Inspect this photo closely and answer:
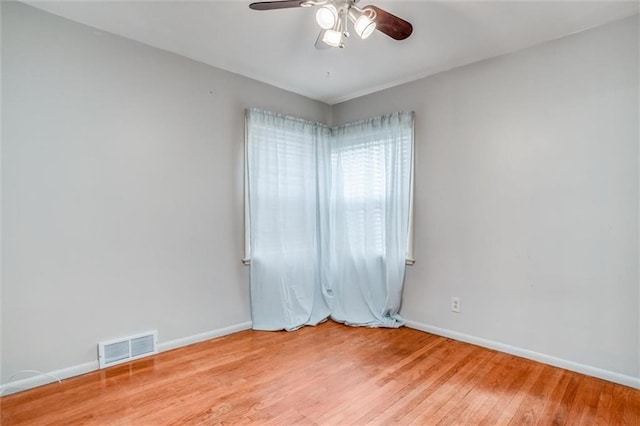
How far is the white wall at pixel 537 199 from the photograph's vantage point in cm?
231

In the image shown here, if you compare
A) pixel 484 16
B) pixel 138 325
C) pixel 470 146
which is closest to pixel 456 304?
pixel 470 146

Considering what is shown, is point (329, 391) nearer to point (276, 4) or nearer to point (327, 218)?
point (327, 218)

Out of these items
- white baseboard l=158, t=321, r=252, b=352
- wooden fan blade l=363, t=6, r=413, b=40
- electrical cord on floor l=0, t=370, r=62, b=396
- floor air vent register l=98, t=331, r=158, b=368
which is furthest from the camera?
white baseboard l=158, t=321, r=252, b=352

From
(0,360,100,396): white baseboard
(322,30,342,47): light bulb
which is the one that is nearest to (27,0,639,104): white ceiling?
(322,30,342,47): light bulb

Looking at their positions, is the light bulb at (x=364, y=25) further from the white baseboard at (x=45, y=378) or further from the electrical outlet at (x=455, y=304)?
the white baseboard at (x=45, y=378)

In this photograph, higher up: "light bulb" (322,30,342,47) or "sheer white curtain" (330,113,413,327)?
"light bulb" (322,30,342,47)

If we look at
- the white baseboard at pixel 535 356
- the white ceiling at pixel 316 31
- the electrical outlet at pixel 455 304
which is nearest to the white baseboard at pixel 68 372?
the white baseboard at pixel 535 356

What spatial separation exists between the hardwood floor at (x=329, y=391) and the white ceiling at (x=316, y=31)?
245cm

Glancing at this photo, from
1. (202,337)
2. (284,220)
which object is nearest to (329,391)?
(202,337)

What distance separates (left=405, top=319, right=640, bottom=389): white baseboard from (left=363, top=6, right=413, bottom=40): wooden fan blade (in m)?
2.48

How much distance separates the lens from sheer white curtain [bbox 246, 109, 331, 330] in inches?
132

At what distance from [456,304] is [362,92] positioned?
237 cm

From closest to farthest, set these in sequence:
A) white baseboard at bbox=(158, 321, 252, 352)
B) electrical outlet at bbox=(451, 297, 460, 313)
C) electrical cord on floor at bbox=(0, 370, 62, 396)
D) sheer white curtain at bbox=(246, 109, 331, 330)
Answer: electrical cord on floor at bbox=(0, 370, 62, 396), white baseboard at bbox=(158, 321, 252, 352), electrical outlet at bbox=(451, 297, 460, 313), sheer white curtain at bbox=(246, 109, 331, 330)

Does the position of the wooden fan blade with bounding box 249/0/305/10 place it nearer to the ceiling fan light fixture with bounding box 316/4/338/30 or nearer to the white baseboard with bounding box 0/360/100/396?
the ceiling fan light fixture with bounding box 316/4/338/30
